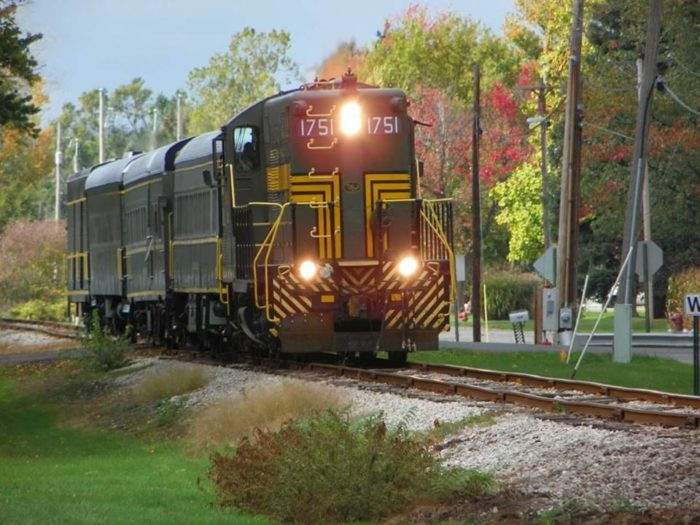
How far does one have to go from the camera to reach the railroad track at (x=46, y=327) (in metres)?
42.7

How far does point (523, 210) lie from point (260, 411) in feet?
169

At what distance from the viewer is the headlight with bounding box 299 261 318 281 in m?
23.3

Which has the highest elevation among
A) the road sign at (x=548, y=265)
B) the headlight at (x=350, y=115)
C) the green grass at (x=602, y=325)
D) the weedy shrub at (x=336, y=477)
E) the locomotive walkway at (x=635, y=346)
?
the headlight at (x=350, y=115)

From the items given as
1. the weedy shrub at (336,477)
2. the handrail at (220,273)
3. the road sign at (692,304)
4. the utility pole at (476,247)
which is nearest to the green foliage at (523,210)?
the utility pole at (476,247)

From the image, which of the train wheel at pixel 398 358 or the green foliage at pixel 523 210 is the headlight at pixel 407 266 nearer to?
the train wheel at pixel 398 358

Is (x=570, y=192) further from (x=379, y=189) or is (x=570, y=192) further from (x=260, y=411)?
(x=260, y=411)

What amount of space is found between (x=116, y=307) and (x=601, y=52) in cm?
2843

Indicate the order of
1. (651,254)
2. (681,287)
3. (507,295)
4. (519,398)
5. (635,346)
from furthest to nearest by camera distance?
(507,295) → (681,287) → (635,346) → (651,254) → (519,398)

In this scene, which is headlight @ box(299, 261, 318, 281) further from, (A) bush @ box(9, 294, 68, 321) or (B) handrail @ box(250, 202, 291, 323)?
(A) bush @ box(9, 294, 68, 321)

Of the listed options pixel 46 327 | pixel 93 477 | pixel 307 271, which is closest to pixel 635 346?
pixel 307 271

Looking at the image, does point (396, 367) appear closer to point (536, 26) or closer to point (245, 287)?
point (245, 287)

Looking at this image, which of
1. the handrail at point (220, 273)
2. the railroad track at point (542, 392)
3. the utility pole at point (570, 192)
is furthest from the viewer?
the utility pole at point (570, 192)

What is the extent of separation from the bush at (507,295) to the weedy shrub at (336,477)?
50.6 m

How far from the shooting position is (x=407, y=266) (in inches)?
933
